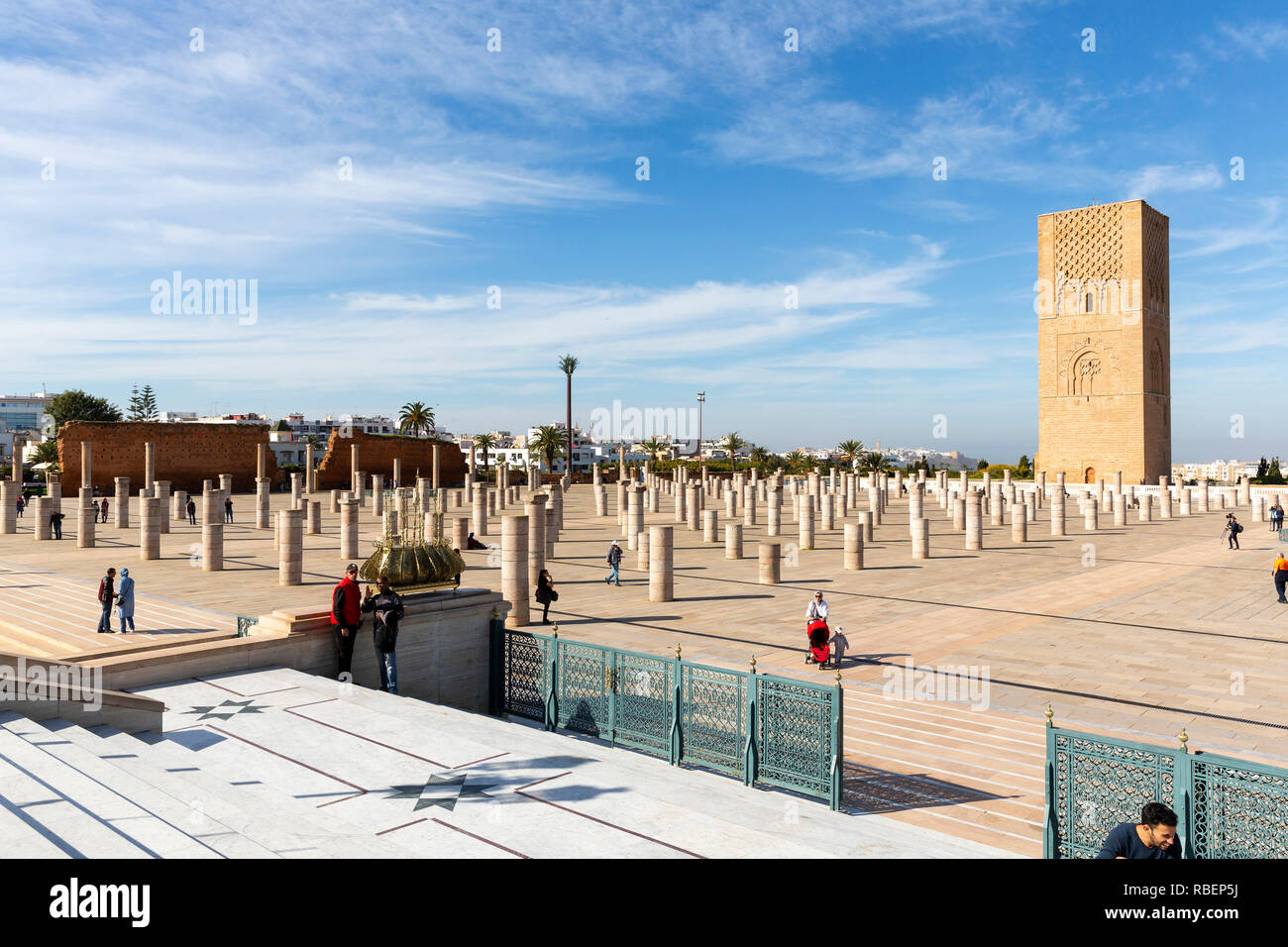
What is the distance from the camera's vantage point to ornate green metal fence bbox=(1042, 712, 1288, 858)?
469cm

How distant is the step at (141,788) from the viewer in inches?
170

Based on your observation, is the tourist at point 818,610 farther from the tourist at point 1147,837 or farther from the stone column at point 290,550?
the stone column at point 290,550

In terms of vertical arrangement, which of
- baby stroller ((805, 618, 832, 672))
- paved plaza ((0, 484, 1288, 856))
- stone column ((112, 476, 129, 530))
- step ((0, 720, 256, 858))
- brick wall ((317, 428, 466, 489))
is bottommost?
paved plaza ((0, 484, 1288, 856))

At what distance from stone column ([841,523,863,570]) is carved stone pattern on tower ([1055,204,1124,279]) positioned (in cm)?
4781

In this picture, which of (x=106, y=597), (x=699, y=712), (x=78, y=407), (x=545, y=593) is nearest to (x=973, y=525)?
(x=545, y=593)

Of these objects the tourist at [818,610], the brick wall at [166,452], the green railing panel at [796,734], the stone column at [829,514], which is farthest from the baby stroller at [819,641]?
the brick wall at [166,452]

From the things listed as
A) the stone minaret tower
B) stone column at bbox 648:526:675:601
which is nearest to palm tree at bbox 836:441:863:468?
the stone minaret tower

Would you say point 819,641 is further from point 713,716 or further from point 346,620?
point 346,620

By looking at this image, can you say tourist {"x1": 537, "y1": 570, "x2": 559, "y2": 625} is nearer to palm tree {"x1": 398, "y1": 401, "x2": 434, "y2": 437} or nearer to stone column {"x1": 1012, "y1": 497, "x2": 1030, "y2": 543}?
stone column {"x1": 1012, "y1": 497, "x2": 1030, "y2": 543}

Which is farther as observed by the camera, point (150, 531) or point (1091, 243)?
point (1091, 243)

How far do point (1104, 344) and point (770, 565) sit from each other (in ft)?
164

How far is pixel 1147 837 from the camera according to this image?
417 centimetres

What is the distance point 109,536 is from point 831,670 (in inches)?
973
